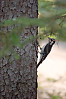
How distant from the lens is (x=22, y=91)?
386cm

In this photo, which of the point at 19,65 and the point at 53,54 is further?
the point at 53,54

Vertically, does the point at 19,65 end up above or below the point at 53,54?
below

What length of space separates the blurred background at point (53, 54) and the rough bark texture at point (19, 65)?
33 centimetres

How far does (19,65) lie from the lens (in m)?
3.72

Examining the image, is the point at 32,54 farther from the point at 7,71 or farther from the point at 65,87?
the point at 65,87

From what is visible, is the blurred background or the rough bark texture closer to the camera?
the blurred background

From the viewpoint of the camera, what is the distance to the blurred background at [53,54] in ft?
7.95

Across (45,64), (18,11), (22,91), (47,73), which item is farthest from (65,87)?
(18,11)

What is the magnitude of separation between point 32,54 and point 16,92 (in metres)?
0.79

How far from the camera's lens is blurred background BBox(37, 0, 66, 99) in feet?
7.95

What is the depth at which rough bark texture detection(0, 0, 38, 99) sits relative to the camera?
3.55 m

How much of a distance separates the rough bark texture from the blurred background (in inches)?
13.1

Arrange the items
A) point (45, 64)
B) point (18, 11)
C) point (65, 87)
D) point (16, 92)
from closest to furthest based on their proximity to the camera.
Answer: point (18, 11) < point (16, 92) < point (65, 87) < point (45, 64)

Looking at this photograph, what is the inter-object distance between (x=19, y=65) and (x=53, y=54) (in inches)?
425
